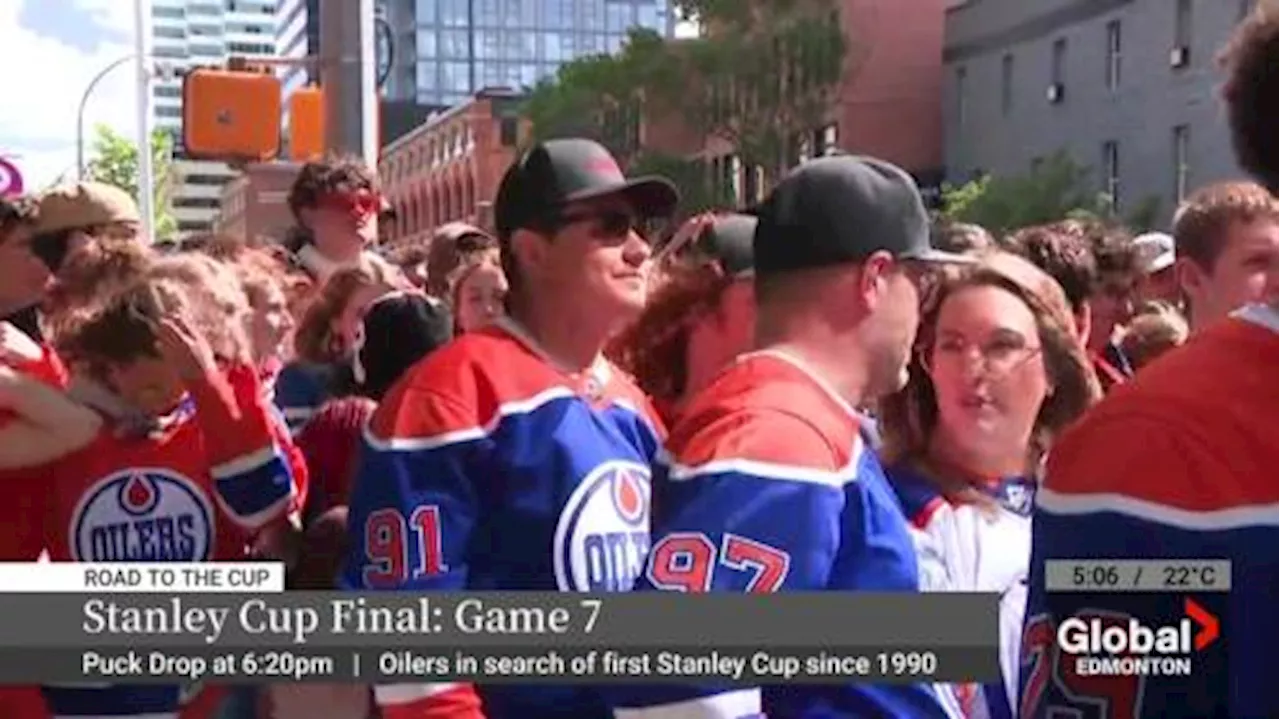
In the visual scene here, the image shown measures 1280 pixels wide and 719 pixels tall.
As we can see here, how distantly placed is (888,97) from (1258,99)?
43.7m

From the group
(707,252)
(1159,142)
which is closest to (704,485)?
(707,252)

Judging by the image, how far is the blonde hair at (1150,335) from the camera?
17.0 ft

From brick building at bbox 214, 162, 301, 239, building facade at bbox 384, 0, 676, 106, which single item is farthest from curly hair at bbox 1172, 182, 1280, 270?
building facade at bbox 384, 0, 676, 106

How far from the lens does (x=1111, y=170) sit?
38094 mm

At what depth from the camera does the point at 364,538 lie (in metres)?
3.02

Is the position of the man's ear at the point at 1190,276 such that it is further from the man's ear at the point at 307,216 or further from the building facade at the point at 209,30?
the building facade at the point at 209,30

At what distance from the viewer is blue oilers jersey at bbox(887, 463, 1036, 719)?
112 inches

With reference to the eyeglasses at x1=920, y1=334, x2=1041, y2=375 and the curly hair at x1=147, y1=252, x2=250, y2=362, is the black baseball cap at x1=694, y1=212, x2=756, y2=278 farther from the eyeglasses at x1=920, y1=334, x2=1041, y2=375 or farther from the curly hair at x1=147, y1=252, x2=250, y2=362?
the curly hair at x1=147, y1=252, x2=250, y2=362

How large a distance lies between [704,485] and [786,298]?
1.27 ft

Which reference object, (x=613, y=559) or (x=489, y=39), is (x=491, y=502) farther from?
(x=489, y=39)

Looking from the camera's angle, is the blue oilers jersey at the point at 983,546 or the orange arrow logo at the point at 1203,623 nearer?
the orange arrow logo at the point at 1203,623

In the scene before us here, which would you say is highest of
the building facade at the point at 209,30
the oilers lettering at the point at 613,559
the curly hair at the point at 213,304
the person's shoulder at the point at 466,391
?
the building facade at the point at 209,30

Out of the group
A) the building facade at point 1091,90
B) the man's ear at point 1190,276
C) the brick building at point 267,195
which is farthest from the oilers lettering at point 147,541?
the building facade at point 1091,90

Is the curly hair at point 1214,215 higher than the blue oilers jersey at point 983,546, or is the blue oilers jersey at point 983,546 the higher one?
the curly hair at point 1214,215
